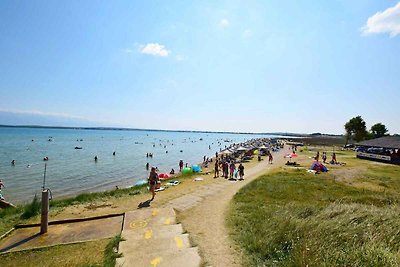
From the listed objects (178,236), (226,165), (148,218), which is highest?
(226,165)

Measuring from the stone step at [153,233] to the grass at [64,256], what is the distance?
61 centimetres

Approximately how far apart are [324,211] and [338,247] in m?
3.17

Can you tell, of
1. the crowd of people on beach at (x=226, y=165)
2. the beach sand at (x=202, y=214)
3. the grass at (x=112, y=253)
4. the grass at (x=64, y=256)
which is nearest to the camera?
the grass at (x=112, y=253)

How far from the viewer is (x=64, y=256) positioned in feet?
24.9

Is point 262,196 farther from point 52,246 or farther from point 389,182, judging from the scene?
point 389,182

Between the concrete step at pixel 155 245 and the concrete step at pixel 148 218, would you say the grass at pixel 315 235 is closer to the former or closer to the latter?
the concrete step at pixel 155 245

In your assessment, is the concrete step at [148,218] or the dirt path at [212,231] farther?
the concrete step at [148,218]

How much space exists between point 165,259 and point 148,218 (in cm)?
372

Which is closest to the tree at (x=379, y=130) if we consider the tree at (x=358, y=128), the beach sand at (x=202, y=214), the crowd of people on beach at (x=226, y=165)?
the tree at (x=358, y=128)

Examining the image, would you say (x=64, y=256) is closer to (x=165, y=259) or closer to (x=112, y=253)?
(x=112, y=253)

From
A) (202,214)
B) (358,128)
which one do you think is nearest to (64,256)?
(202,214)

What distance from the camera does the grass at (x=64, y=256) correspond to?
280 inches

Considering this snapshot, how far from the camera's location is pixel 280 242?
7.69 metres

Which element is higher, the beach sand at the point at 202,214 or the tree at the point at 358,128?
the tree at the point at 358,128
